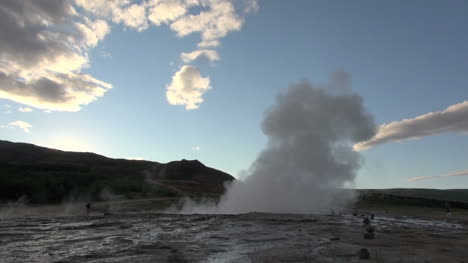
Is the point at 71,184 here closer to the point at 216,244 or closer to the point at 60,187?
the point at 60,187

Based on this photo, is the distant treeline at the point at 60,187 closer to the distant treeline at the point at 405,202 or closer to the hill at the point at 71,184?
the hill at the point at 71,184

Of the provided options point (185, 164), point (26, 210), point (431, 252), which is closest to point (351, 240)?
point (431, 252)

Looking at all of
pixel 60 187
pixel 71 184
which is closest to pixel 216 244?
pixel 60 187

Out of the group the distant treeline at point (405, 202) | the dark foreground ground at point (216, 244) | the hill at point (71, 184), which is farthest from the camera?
the distant treeline at point (405, 202)

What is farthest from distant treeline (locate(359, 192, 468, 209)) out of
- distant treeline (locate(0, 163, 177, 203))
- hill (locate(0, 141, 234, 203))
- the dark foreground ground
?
the dark foreground ground

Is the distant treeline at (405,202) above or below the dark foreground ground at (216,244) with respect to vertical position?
above

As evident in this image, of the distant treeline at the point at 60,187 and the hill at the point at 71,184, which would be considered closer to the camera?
the distant treeline at the point at 60,187

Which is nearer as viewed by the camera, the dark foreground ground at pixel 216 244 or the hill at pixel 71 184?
the dark foreground ground at pixel 216 244

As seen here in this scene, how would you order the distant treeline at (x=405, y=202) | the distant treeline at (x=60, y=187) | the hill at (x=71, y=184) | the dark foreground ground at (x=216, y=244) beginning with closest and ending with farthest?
the dark foreground ground at (x=216, y=244), the distant treeline at (x=60, y=187), the hill at (x=71, y=184), the distant treeline at (x=405, y=202)

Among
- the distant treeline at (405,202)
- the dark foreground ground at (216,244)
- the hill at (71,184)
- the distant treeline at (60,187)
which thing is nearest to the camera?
the dark foreground ground at (216,244)

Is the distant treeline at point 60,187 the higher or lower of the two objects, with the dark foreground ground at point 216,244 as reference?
higher

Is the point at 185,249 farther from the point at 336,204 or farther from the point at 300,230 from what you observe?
the point at 336,204

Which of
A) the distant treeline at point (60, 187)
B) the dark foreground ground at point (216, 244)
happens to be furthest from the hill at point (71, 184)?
the dark foreground ground at point (216, 244)

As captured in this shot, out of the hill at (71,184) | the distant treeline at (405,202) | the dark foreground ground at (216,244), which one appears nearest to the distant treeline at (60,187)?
the hill at (71,184)
